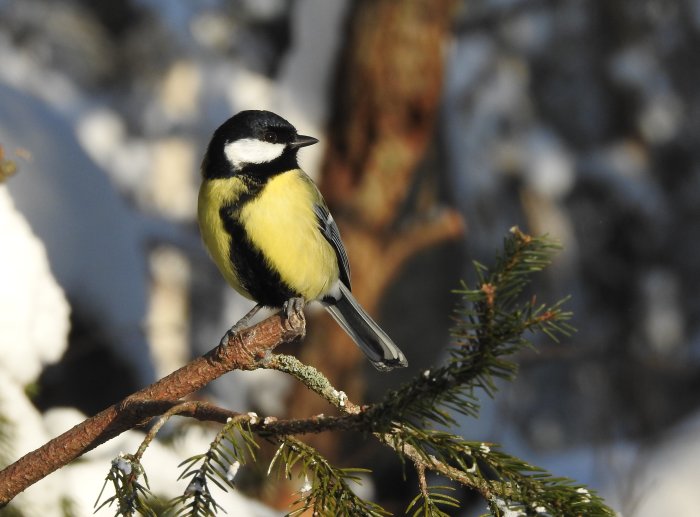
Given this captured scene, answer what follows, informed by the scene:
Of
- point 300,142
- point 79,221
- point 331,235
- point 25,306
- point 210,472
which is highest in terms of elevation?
point 79,221

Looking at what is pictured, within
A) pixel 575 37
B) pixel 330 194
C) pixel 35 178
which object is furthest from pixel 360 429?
pixel 575 37

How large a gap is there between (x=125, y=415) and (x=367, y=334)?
1238mm

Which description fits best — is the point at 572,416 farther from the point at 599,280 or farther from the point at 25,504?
the point at 25,504

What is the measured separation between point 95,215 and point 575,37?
15.3ft

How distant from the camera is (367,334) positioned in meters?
2.57

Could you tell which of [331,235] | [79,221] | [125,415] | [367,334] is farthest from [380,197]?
[125,415]

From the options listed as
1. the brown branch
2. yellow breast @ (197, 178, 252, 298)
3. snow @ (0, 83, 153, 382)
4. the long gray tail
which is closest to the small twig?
the brown branch

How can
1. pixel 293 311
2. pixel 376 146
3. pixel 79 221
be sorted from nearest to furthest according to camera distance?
pixel 293 311 → pixel 79 221 → pixel 376 146

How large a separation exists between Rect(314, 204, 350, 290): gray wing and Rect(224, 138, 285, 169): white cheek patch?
0.21m

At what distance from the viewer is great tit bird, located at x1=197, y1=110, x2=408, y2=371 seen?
90.7 inches

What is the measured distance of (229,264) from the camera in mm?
2357

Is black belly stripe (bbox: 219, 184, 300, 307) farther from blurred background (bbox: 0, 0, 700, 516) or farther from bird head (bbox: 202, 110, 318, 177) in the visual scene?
blurred background (bbox: 0, 0, 700, 516)

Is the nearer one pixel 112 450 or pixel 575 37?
pixel 112 450

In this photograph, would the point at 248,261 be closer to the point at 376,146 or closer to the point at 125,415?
the point at 125,415
